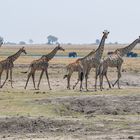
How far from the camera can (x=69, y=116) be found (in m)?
19.1

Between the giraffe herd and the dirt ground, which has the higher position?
the giraffe herd

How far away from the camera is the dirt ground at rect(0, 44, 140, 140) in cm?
1602

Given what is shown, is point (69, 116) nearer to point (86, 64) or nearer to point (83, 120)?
point (83, 120)

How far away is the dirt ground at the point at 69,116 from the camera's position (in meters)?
16.0

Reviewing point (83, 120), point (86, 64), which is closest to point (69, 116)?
point (83, 120)

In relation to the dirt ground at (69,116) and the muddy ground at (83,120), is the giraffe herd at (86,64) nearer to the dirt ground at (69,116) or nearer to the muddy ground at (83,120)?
the dirt ground at (69,116)

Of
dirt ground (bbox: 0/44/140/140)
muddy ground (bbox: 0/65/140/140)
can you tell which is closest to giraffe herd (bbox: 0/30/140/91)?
dirt ground (bbox: 0/44/140/140)

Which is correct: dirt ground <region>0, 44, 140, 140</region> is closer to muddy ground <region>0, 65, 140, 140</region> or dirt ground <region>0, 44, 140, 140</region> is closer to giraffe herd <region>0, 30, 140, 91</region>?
muddy ground <region>0, 65, 140, 140</region>

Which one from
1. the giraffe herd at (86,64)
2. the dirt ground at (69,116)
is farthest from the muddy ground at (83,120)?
the giraffe herd at (86,64)

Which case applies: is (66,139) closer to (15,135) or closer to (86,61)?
(15,135)

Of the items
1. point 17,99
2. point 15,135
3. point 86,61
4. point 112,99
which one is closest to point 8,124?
point 15,135

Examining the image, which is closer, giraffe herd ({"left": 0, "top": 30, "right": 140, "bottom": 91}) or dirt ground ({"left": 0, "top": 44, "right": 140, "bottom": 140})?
dirt ground ({"left": 0, "top": 44, "right": 140, "bottom": 140})

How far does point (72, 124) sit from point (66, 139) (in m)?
2.05

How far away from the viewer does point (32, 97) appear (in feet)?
73.4
